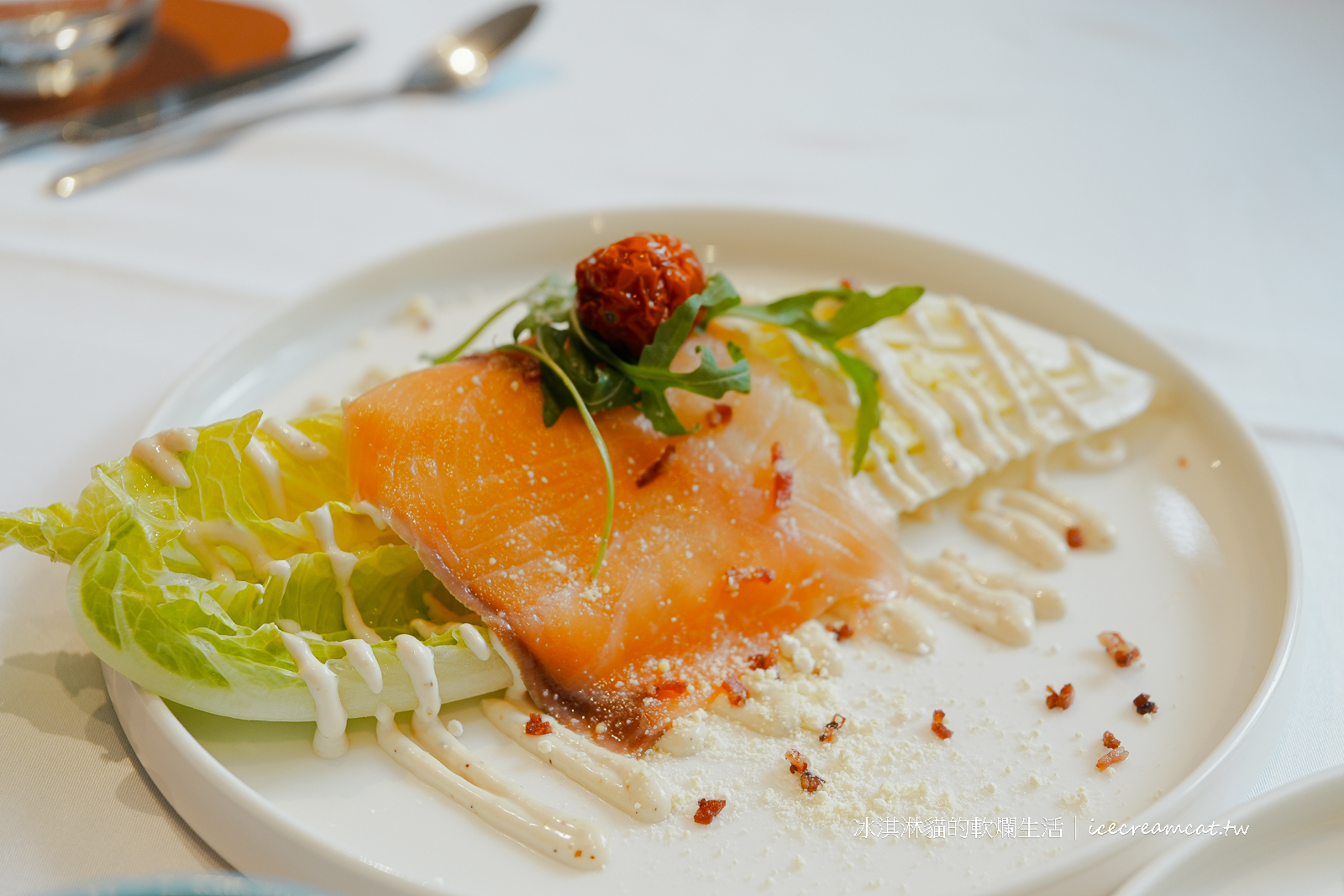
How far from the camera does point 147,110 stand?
12.4 ft

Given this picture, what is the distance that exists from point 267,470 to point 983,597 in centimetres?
150

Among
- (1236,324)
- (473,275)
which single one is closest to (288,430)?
(473,275)

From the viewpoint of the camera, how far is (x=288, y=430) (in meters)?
2.13

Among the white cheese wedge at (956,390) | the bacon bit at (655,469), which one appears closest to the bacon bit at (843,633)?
the white cheese wedge at (956,390)

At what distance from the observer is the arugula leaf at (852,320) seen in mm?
2420

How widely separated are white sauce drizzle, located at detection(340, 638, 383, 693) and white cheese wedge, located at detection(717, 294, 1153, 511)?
1096mm

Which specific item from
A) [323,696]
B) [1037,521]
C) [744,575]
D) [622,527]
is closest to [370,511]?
[323,696]

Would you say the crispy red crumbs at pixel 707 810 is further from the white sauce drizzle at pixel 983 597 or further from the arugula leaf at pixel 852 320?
the arugula leaf at pixel 852 320

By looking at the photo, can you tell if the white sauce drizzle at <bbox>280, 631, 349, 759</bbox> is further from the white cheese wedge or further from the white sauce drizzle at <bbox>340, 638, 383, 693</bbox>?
the white cheese wedge

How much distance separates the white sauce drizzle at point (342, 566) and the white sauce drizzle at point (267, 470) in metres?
0.09

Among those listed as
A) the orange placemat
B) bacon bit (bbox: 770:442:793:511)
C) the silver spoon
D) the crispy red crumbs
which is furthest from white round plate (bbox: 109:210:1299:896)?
the orange placemat

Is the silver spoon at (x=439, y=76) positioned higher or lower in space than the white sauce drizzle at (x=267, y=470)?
higher

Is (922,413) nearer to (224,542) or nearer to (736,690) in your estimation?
(736,690)

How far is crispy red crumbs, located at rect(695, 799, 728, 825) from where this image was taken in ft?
5.85
